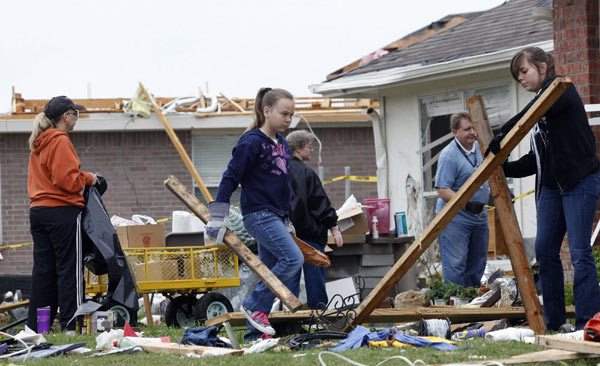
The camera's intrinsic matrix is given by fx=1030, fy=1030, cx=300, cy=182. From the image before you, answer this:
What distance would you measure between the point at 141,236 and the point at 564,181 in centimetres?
508

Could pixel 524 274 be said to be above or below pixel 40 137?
below

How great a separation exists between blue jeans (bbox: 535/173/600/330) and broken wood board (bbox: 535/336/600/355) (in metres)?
1.19

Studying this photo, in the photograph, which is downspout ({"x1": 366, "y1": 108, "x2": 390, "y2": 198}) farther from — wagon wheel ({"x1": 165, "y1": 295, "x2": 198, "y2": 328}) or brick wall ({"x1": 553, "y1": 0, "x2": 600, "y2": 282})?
brick wall ({"x1": 553, "y1": 0, "x2": 600, "y2": 282})

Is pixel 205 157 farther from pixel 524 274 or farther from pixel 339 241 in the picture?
pixel 524 274

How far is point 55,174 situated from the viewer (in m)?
9.37

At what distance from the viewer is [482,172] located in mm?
7168

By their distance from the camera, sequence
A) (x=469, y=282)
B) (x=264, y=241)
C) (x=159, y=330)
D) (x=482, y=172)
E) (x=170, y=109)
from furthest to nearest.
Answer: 1. (x=170, y=109)
2. (x=469, y=282)
3. (x=159, y=330)
4. (x=264, y=241)
5. (x=482, y=172)

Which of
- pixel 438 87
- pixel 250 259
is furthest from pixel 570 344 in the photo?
pixel 438 87

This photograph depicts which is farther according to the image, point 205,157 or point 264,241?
point 205,157

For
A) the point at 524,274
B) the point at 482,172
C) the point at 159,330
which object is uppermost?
the point at 482,172

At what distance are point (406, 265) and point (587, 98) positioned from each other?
3.16 metres

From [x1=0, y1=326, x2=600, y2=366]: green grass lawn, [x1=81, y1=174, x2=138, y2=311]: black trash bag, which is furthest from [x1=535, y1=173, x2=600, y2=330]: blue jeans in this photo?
[x1=81, y1=174, x2=138, y2=311]: black trash bag

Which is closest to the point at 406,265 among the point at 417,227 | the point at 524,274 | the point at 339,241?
the point at 524,274

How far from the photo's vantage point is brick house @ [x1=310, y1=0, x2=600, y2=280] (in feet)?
44.4
